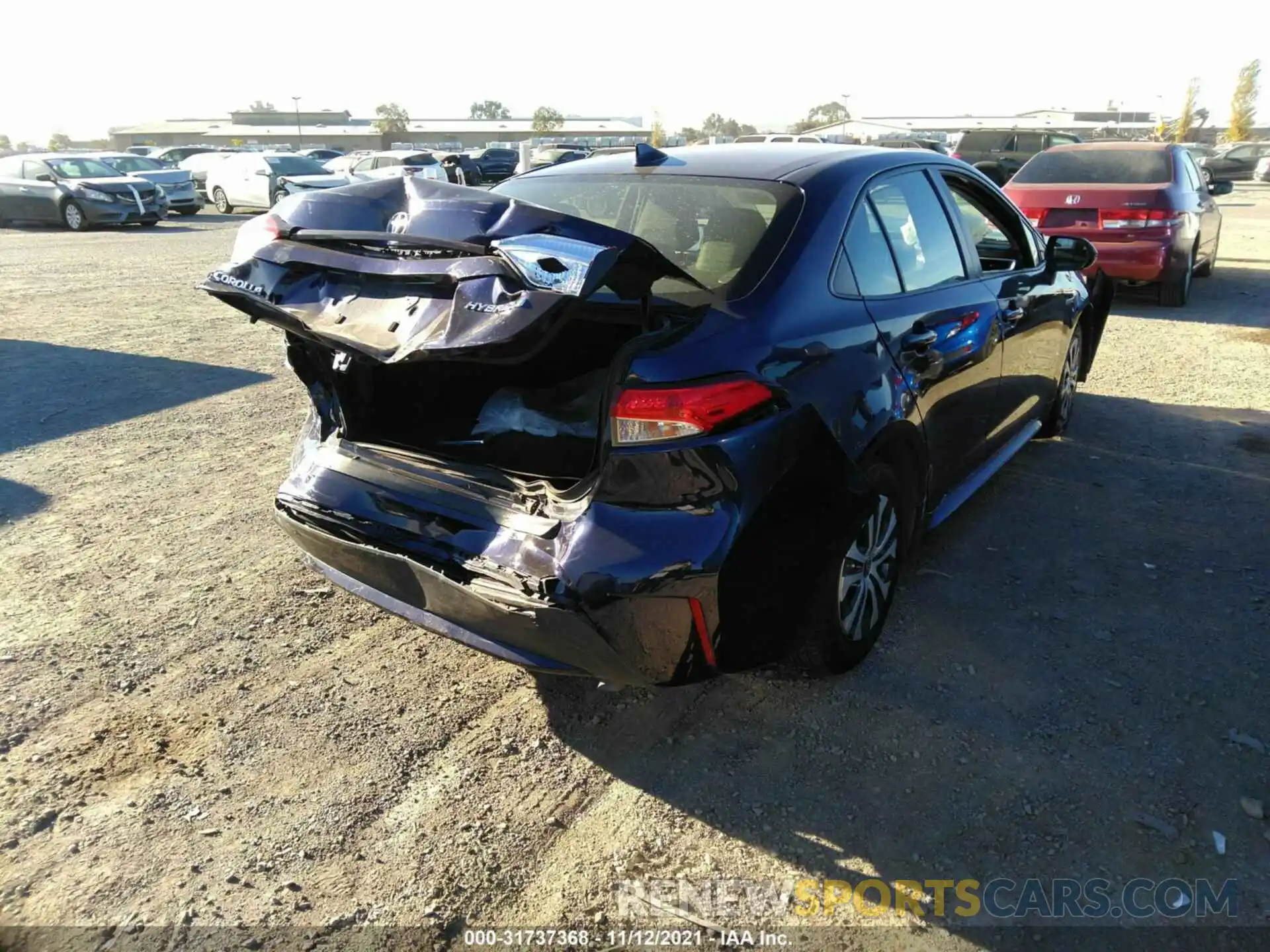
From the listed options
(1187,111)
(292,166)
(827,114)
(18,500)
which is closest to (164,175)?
(292,166)

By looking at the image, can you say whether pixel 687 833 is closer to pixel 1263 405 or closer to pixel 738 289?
pixel 738 289

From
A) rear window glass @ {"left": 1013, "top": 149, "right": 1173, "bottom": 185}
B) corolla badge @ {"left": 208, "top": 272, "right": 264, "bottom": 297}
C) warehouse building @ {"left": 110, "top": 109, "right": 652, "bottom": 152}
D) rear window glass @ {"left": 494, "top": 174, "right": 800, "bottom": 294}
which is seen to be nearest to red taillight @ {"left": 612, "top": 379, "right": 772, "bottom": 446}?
rear window glass @ {"left": 494, "top": 174, "right": 800, "bottom": 294}

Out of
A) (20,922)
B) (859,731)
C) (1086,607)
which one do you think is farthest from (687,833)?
(1086,607)

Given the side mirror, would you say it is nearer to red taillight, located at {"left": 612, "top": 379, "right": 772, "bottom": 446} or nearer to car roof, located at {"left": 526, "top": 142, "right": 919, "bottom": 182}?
car roof, located at {"left": 526, "top": 142, "right": 919, "bottom": 182}

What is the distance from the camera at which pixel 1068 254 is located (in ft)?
16.1

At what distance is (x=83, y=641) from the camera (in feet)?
10.9

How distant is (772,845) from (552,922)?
0.62m

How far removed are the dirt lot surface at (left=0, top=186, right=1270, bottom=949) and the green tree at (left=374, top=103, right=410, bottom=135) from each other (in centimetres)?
8628

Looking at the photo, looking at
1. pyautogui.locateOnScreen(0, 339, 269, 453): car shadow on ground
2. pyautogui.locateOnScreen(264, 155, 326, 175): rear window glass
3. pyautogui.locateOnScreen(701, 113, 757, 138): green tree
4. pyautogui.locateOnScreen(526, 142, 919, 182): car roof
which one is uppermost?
pyautogui.locateOnScreen(526, 142, 919, 182): car roof

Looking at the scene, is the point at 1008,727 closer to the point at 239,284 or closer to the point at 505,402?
the point at 505,402

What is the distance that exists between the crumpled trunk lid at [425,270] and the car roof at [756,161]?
0.87 m

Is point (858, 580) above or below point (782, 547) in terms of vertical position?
below

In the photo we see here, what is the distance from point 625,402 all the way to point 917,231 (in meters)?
1.80

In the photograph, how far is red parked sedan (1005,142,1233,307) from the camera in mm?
9055
